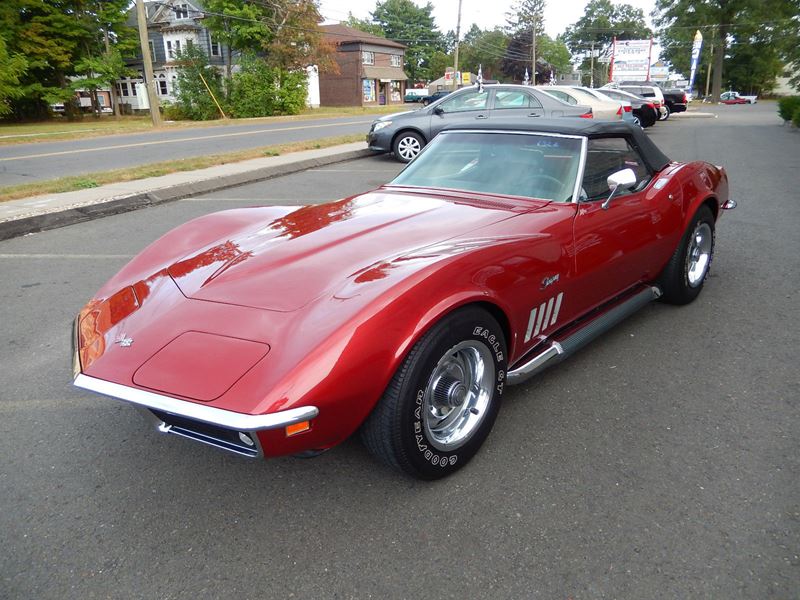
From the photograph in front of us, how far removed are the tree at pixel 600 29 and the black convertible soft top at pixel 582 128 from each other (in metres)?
113

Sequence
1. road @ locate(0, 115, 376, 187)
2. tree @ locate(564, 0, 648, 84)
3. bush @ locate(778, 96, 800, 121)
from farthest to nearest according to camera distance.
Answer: tree @ locate(564, 0, 648, 84) → bush @ locate(778, 96, 800, 121) → road @ locate(0, 115, 376, 187)

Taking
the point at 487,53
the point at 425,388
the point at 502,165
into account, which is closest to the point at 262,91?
the point at 502,165

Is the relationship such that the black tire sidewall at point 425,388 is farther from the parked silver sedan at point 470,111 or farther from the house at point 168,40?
the house at point 168,40

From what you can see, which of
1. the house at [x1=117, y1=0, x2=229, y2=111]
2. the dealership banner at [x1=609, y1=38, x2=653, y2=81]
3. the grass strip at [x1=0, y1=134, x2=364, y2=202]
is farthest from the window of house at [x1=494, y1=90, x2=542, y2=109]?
the house at [x1=117, y1=0, x2=229, y2=111]

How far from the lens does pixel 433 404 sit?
2400 millimetres

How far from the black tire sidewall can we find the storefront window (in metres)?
54.6

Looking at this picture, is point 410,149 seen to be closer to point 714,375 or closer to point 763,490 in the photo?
point 714,375

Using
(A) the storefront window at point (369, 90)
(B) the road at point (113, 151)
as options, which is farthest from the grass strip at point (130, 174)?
(A) the storefront window at point (369, 90)

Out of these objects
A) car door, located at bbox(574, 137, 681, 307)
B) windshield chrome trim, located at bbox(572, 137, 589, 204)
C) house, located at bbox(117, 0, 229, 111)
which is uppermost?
house, located at bbox(117, 0, 229, 111)

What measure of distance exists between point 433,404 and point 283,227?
55.5 inches

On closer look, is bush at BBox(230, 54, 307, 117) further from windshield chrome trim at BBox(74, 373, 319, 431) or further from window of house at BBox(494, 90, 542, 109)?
windshield chrome trim at BBox(74, 373, 319, 431)

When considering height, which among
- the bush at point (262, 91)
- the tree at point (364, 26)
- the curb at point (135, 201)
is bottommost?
the curb at point (135, 201)

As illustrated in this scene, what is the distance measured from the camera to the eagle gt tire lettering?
215cm

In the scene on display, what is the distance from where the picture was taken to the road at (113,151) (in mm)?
12250
